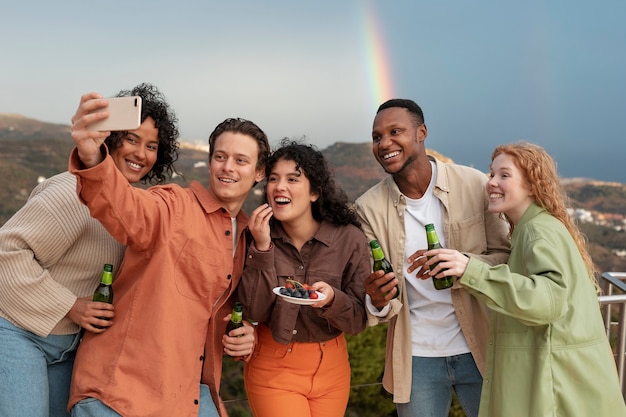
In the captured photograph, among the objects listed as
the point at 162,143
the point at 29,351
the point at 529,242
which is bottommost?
the point at 29,351

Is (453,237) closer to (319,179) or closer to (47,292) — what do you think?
(319,179)

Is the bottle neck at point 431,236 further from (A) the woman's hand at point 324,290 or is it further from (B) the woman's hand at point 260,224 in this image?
(B) the woman's hand at point 260,224

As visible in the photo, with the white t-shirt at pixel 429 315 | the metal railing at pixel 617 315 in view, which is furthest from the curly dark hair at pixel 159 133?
the metal railing at pixel 617 315

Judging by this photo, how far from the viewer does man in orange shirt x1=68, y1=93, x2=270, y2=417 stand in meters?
2.43

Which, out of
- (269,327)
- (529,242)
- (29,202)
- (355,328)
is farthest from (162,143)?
(529,242)

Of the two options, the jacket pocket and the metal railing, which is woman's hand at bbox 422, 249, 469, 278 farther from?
the metal railing

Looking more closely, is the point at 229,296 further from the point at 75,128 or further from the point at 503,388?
the point at 503,388

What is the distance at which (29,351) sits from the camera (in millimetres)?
2699

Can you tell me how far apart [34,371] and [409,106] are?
2.36 meters

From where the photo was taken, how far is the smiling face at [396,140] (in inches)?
136

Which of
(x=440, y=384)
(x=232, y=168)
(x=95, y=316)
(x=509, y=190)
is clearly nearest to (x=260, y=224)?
(x=232, y=168)

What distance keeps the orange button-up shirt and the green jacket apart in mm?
1178

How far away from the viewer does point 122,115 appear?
230 centimetres

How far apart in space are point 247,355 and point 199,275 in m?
0.61
